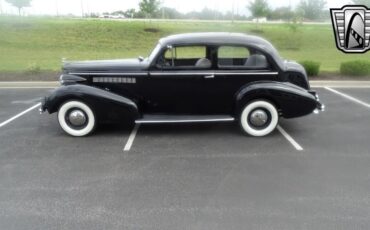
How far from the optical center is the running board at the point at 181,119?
668cm

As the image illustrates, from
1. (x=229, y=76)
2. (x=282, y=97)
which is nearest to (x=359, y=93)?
(x=282, y=97)

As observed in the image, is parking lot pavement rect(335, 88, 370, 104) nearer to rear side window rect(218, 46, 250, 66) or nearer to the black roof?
the black roof

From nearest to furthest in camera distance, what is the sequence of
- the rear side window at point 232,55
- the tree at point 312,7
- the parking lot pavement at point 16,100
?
the rear side window at point 232,55, the parking lot pavement at point 16,100, the tree at point 312,7

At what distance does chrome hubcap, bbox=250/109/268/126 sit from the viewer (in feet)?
22.0

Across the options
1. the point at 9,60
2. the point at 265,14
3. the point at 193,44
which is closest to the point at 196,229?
the point at 193,44

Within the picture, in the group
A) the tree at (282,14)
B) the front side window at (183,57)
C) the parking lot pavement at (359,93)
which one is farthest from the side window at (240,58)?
the tree at (282,14)

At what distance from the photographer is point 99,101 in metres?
6.59

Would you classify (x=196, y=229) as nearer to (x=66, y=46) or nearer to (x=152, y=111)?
(x=152, y=111)

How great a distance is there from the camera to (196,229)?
3857 millimetres

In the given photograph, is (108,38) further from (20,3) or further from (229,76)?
(229,76)

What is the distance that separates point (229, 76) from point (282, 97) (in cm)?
96

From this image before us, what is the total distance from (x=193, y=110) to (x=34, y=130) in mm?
2898

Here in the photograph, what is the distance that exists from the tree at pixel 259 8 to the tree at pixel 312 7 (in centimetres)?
254

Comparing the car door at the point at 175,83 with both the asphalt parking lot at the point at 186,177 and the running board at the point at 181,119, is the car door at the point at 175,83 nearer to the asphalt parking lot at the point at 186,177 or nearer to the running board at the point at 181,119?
the running board at the point at 181,119
